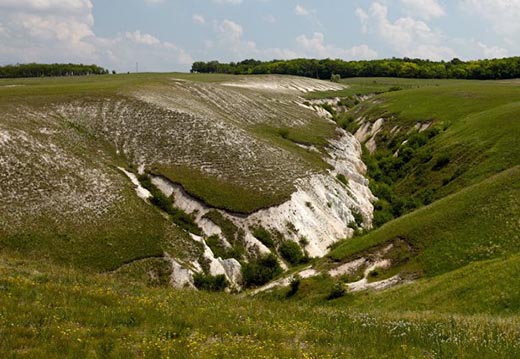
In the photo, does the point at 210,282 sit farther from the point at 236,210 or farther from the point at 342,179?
the point at 342,179

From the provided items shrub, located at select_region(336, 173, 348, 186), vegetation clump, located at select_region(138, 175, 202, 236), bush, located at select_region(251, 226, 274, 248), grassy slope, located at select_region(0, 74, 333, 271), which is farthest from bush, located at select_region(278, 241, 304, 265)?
shrub, located at select_region(336, 173, 348, 186)

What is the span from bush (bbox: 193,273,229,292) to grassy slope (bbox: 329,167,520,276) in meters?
11.1

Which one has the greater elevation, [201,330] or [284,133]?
[284,133]

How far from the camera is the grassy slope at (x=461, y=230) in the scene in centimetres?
3553

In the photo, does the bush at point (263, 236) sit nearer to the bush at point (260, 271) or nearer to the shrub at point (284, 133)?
the bush at point (260, 271)

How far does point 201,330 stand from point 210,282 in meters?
A: 27.8

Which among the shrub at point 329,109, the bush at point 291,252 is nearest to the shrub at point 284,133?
the bush at point 291,252

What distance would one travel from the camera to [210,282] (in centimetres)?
4306

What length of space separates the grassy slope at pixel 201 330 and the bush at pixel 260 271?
26.5 meters

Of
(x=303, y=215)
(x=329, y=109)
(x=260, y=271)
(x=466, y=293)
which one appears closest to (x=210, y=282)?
(x=260, y=271)

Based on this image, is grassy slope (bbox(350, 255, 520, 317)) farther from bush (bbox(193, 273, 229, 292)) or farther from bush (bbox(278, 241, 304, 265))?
bush (bbox(278, 241, 304, 265))

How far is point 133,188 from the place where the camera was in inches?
2124

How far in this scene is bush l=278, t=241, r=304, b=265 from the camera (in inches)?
2007

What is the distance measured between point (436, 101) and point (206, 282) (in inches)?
3651
